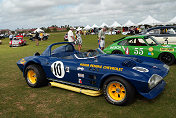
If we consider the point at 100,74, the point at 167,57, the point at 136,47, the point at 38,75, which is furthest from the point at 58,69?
the point at 167,57

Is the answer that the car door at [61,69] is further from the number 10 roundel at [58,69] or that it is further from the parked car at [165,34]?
the parked car at [165,34]

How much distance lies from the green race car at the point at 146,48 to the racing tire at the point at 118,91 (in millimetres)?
3775

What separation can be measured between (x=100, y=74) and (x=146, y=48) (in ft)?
12.8

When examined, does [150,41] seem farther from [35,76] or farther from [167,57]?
[35,76]

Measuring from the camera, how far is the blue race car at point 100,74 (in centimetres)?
321

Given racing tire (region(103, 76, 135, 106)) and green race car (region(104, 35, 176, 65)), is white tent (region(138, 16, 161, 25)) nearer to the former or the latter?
green race car (region(104, 35, 176, 65))

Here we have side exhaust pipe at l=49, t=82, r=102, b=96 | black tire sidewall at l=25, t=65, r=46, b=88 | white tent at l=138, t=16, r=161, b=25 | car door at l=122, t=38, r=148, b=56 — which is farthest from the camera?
white tent at l=138, t=16, r=161, b=25

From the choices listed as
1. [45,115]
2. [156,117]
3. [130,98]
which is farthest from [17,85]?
[156,117]

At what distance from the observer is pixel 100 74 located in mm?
3537

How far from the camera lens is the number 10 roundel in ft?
13.8

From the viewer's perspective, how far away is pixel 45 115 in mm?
3254

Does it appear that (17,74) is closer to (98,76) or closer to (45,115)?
(45,115)

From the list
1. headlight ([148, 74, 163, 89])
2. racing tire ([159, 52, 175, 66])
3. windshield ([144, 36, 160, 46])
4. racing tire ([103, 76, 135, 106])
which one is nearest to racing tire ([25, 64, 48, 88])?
racing tire ([103, 76, 135, 106])

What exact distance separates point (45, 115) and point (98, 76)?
138cm
